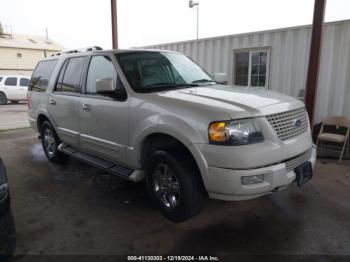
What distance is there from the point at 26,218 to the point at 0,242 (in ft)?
3.80

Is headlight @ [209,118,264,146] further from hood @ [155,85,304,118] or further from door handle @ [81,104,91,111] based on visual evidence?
door handle @ [81,104,91,111]

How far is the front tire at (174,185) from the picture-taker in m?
2.80

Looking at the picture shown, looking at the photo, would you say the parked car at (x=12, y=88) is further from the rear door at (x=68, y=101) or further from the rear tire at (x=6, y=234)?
the rear tire at (x=6, y=234)

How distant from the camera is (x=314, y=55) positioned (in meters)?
5.23

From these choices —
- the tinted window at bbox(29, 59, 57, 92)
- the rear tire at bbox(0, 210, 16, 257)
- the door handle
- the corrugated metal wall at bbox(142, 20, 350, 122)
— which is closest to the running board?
the door handle

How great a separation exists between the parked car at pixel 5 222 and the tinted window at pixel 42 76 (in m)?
3.13

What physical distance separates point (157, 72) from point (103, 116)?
90 centimetres

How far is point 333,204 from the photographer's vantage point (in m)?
3.51

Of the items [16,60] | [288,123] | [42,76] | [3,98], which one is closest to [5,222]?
[288,123]

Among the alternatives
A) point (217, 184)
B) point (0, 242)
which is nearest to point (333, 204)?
point (217, 184)

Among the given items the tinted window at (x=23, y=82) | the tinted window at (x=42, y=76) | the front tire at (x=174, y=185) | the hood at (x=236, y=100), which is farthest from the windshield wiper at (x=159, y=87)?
the tinted window at (x=23, y=82)

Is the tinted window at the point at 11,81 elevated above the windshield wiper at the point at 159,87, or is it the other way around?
the windshield wiper at the point at 159,87

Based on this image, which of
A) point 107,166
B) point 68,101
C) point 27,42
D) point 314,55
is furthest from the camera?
point 27,42

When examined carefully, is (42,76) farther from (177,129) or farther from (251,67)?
(251,67)
